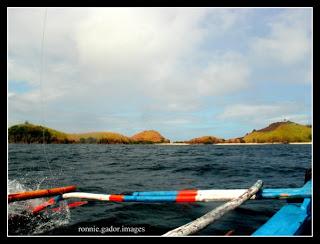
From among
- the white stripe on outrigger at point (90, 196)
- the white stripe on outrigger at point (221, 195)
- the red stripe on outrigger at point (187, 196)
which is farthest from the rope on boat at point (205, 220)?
the white stripe on outrigger at point (90, 196)

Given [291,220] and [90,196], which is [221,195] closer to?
[291,220]

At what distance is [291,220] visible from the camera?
4.72 metres

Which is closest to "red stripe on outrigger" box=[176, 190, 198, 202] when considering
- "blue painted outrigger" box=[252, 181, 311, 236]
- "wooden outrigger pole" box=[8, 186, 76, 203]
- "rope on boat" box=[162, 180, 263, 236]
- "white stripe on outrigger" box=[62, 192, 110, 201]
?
"rope on boat" box=[162, 180, 263, 236]

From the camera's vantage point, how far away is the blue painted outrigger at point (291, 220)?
4.23 m

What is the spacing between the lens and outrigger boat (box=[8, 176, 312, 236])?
13.4ft

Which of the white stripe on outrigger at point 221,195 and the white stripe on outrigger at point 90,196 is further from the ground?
the white stripe on outrigger at point 221,195

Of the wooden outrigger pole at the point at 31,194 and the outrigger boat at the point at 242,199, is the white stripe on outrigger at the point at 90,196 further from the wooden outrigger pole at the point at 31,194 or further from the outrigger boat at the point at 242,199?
the wooden outrigger pole at the point at 31,194

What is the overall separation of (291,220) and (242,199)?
2.79 ft

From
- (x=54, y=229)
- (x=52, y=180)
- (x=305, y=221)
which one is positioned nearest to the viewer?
(x=305, y=221)

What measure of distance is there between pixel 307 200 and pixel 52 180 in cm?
1473
